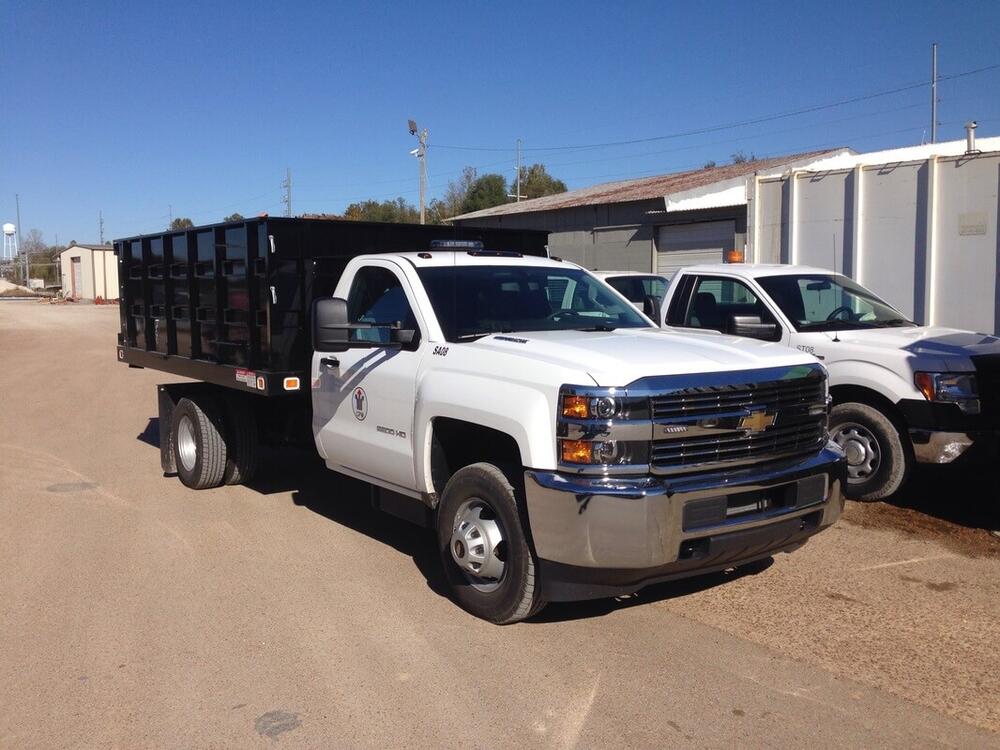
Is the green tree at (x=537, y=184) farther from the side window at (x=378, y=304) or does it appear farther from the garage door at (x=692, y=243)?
the side window at (x=378, y=304)

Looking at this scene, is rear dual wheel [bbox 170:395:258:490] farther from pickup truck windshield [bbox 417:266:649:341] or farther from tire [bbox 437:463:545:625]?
tire [bbox 437:463:545:625]

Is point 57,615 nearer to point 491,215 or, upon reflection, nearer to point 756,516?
point 756,516

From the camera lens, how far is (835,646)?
5.06 m

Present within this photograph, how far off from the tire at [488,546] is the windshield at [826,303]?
408 centimetres

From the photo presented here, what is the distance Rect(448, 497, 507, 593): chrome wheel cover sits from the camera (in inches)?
210

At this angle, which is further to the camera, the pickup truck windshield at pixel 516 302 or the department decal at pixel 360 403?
the department decal at pixel 360 403

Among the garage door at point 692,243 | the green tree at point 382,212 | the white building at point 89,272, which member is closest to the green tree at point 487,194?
the green tree at point 382,212

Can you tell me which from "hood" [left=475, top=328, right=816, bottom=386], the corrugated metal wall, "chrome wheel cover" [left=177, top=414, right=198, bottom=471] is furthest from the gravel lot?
the corrugated metal wall

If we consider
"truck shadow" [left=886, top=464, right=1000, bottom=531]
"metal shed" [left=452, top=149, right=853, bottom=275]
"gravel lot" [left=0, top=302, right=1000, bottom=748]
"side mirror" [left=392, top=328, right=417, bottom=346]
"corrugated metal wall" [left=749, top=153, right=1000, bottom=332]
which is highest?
"metal shed" [left=452, top=149, right=853, bottom=275]

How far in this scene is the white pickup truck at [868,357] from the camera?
742cm

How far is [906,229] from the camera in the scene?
10.3m

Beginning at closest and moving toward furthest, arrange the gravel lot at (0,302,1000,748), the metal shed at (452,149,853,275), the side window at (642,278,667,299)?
the gravel lot at (0,302,1000,748)
the side window at (642,278,667,299)
the metal shed at (452,149,853,275)

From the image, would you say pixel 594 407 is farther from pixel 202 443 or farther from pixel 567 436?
pixel 202 443

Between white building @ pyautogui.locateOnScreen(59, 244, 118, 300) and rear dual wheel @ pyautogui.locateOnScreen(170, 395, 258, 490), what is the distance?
225 feet
